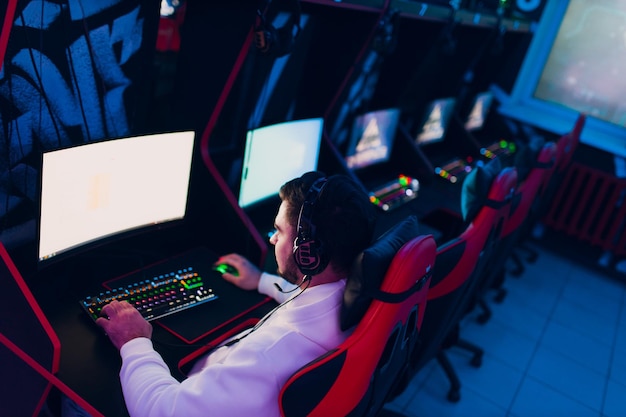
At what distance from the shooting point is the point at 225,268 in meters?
1.80

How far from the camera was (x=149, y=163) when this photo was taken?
166cm

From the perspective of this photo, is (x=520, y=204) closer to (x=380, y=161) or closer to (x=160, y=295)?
(x=380, y=161)

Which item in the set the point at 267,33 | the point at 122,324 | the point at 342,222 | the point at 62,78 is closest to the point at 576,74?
the point at 267,33

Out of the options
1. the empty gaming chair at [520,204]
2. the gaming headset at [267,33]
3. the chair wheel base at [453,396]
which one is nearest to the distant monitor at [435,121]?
the empty gaming chair at [520,204]

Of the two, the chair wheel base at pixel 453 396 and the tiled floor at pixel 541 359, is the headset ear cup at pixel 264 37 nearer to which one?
the tiled floor at pixel 541 359

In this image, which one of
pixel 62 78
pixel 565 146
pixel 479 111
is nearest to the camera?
pixel 62 78

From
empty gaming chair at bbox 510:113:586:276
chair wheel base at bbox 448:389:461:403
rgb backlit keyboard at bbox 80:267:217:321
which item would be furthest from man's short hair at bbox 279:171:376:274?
empty gaming chair at bbox 510:113:586:276

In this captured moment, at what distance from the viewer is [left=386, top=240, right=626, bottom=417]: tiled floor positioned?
2602mm

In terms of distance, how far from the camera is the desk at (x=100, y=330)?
4.08 ft

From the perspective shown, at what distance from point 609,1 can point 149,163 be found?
179 inches

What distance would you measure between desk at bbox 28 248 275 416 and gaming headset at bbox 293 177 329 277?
1.49 ft

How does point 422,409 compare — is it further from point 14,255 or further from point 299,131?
point 14,255

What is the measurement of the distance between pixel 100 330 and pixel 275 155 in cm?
101

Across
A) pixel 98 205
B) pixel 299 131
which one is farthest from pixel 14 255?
pixel 299 131
